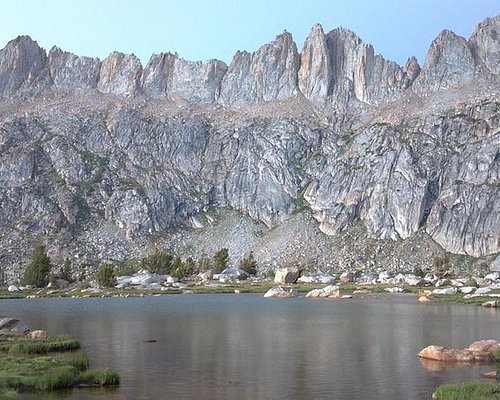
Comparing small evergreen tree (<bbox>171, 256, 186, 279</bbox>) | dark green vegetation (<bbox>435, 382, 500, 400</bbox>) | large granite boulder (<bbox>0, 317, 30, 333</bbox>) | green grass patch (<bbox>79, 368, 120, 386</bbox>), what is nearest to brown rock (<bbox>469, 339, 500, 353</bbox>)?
dark green vegetation (<bbox>435, 382, 500, 400</bbox>)

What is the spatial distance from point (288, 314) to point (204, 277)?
107 metres

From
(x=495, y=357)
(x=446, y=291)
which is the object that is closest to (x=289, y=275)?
(x=446, y=291)

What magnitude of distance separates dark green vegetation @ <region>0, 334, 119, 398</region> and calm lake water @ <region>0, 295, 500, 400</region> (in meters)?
1.42

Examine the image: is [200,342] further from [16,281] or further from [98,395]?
[16,281]

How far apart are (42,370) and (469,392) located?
2451 centimetres

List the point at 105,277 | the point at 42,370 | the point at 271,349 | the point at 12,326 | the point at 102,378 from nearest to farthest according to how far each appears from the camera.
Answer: the point at 102,378 → the point at 42,370 → the point at 271,349 → the point at 12,326 → the point at 105,277

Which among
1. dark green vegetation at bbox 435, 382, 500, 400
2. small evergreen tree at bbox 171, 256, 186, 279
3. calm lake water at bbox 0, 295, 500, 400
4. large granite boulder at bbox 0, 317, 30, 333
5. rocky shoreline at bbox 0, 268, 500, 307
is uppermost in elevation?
large granite boulder at bbox 0, 317, 30, 333

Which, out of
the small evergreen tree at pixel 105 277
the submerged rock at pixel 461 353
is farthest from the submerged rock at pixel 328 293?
the submerged rock at pixel 461 353

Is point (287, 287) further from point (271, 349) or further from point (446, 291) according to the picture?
point (271, 349)

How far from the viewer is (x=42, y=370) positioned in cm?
3791

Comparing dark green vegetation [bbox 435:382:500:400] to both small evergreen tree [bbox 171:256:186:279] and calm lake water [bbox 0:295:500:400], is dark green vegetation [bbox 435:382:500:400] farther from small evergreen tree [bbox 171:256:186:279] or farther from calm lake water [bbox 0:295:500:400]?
small evergreen tree [bbox 171:256:186:279]

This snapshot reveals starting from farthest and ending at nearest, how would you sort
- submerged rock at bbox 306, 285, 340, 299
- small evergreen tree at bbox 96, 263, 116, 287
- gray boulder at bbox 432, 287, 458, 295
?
small evergreen tree at bbox 96, 263, 116, 287, submerged rock at bbox 306, 285, 340, 299, gray boulder at bbox 432, 287, 458, 295

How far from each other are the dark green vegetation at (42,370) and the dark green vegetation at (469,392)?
18335mm

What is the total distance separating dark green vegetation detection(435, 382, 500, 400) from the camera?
30.9 meters
